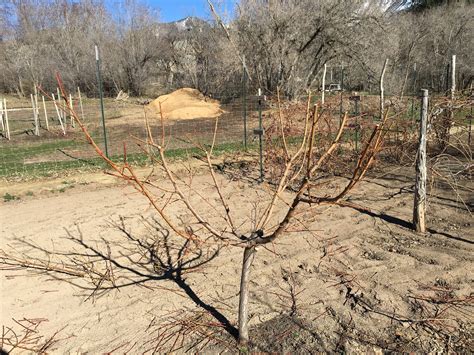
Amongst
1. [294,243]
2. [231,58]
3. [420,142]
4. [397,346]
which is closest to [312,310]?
[397,346]

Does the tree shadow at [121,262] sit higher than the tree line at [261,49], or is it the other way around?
the tree line at [261,49]

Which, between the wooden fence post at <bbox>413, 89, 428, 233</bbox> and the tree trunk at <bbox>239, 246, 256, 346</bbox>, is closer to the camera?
the tree trunk at <bbox>239, 246, 256, 346</bbox>

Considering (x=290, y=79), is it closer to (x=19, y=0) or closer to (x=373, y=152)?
(x=373, y=152)

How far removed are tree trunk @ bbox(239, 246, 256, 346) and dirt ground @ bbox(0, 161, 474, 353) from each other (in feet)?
0.31

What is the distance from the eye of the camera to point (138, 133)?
12711 millimetres

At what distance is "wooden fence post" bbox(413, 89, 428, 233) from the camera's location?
402cm

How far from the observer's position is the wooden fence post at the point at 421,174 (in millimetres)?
4020

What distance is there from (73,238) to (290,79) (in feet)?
48.4

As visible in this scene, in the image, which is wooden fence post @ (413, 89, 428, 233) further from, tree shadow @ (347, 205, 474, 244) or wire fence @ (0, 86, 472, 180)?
wire fence @ (0, 86, 472, 180)

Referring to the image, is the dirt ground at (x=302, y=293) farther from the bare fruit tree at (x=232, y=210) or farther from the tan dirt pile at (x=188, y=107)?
the tan dirt pile at (x=188, y=107)

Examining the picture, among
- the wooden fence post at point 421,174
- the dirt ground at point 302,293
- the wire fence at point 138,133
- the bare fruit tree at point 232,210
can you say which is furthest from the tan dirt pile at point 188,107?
the wooden fence post at point 421,174

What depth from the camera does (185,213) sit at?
5.18 meters

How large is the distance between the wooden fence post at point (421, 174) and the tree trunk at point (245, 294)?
251 centimetres

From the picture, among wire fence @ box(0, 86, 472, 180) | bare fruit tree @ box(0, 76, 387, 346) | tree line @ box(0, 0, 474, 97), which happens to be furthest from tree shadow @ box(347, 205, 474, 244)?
tree line @ box(0, 0, 474, 97)
